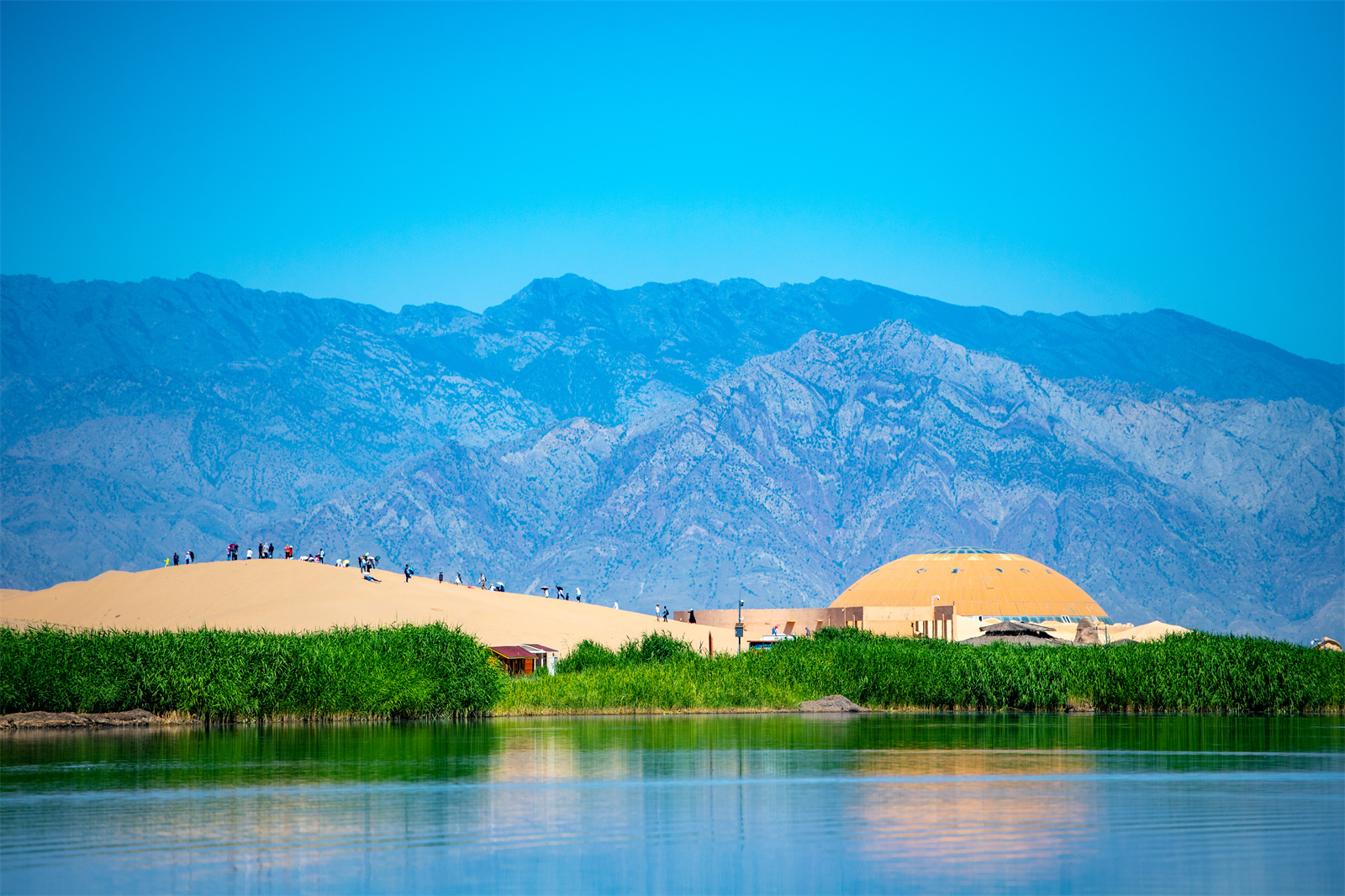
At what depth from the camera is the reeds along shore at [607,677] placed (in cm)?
4369

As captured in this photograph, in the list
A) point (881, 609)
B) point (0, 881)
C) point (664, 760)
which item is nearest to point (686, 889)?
point (0, 881)

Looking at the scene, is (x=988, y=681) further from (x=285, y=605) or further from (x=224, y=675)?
(x=285, y=605)

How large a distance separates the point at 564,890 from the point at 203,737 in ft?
76.6

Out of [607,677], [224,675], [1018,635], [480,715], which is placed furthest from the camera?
[1018,635]

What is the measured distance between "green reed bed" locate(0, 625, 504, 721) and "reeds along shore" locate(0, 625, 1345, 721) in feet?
0.15

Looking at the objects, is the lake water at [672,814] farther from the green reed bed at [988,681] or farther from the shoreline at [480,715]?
the green reed bed at [988,681]

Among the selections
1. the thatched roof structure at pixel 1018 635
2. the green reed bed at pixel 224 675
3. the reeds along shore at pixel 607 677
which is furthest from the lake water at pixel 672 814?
the thatched roof structure at pixel 1018 635

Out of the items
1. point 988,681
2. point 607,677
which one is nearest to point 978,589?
point 988,681

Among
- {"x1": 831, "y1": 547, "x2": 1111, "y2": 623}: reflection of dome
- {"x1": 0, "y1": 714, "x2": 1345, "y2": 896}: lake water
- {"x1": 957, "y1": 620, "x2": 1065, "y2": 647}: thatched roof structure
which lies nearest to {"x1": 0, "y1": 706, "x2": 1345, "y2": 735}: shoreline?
{"x1": 0, "y1": 714, "x2": 1345, "y2": 896}: lake water

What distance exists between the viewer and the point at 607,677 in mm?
54062

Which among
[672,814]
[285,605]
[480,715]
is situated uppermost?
[285,605]

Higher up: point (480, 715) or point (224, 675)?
point (224, 675)

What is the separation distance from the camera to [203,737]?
39500 mm

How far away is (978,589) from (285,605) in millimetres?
79656
